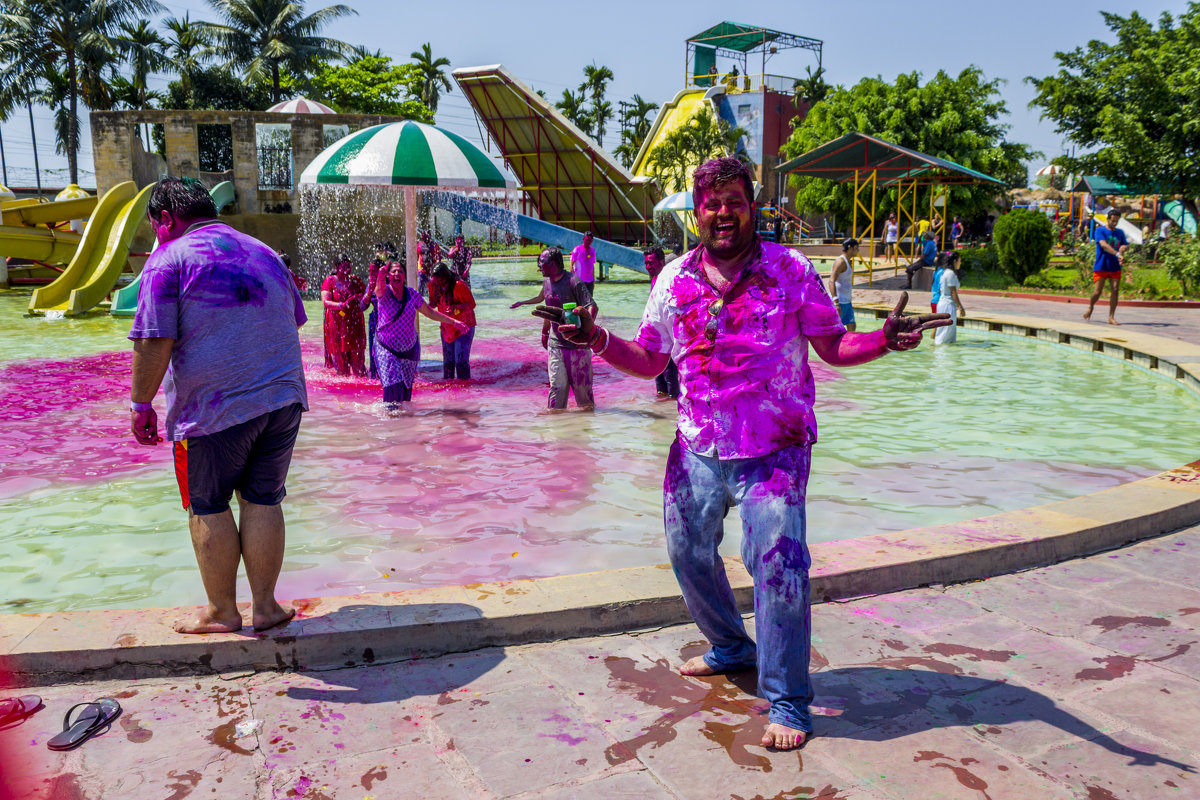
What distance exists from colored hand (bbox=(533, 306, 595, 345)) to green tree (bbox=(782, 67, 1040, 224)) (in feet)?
110

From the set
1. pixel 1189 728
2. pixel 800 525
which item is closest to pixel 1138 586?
pixel 1189 728

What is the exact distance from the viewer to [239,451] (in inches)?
144

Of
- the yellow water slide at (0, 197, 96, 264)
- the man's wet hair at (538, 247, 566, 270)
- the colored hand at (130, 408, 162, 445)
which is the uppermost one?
the yellow water slide at (0, 197, 96, 264)

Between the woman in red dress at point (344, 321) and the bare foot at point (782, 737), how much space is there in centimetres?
887

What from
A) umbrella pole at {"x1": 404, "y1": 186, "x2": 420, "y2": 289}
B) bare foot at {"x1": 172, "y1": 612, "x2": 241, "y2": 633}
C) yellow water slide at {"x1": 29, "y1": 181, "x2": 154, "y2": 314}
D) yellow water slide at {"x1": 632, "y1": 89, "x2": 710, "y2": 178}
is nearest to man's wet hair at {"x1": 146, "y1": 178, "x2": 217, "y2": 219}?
bare foot at {"x1": 172, "y1": 612, "x2": 241, "y2": 633}

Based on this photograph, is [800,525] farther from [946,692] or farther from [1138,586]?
[1138,586]

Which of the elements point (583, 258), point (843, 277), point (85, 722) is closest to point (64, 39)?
point (583, 258)

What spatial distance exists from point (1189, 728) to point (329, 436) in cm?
695

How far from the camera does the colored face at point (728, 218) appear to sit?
3186mm

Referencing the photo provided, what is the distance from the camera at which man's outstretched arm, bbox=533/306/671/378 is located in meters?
3.19

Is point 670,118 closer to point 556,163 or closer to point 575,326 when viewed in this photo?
point 556,163

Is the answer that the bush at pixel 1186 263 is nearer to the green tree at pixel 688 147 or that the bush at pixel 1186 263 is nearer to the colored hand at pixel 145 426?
the green tree at pixel 688 147

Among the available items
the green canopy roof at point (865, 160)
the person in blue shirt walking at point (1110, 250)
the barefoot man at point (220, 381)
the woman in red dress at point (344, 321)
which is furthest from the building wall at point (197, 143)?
the barefoot man at point (220, 381)

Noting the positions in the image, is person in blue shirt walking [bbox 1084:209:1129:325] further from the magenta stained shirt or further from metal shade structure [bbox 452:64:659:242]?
metal shade structure [bbox 452:64:659:242]
